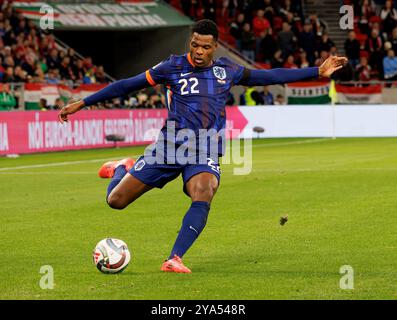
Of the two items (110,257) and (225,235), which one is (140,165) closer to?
(110,257)

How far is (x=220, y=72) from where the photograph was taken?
→ 1026 centimetres

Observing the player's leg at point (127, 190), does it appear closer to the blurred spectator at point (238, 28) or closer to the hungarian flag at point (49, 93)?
the hungarian flag at point (49, 93)

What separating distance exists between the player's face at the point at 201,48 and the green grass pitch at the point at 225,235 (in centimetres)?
191

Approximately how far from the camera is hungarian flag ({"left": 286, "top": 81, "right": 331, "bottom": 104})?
39156 mm

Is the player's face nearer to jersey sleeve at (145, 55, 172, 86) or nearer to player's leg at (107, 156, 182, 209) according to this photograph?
jersey sleeve at (145, 55, 172, 86)

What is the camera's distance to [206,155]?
10133 millimetres

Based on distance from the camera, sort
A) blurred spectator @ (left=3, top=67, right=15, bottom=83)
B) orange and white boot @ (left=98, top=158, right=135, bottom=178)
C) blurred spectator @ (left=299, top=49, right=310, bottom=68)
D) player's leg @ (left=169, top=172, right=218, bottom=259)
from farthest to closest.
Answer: blurred spectator @ (left=299, top=49, right=310, bottom=68) → blurred spectator @ (left=3, top=67, right=15, bottom=83) → orange and white boot @ (left=98, top=158, right=135, bottom=178) → player's leg @ (left=169, top=172, right=218, bottom=259)

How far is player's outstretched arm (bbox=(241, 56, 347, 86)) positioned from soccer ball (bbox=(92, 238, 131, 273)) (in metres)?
2.06

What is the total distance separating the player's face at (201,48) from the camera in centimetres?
984

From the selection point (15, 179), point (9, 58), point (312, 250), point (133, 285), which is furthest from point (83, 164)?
point (133, 285)

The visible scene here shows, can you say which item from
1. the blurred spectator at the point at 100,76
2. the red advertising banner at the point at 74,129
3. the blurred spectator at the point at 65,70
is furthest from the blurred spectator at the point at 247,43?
the red advertising banner at the point at 74,129

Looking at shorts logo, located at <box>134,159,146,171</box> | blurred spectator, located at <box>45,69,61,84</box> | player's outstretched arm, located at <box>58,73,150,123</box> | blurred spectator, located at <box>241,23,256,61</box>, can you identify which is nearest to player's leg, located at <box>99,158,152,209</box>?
shorts logo, located at <box>134,159,146,171</box>

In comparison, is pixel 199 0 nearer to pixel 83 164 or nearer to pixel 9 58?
pixel 9 58

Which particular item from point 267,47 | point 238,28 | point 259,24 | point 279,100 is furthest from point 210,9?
point 279,100
